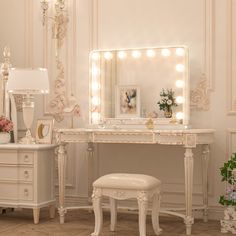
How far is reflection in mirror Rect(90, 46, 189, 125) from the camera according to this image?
4.89 meters

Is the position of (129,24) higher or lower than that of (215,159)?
higher

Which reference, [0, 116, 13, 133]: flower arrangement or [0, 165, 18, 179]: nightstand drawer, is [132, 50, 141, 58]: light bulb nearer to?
[0, 116, 13, 133]: flower arrangement

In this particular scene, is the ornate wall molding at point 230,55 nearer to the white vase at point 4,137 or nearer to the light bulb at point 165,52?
the light bulb at point 165,52

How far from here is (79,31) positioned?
542 centimetres

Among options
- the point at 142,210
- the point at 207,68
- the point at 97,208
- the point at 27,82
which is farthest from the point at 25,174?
the point at 207,68

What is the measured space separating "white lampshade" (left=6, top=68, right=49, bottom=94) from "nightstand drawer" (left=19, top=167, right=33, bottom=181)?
0.75m

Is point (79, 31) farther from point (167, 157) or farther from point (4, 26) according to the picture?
point (167, 157)

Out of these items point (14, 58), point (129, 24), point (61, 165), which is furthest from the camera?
point (14, 58)

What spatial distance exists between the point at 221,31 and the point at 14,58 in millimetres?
2301

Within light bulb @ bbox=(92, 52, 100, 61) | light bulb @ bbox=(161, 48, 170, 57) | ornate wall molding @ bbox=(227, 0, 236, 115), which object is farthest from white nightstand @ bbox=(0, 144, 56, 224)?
ornate wall molding @ bbox=(227, 0, 236, 115)

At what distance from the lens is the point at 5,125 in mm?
5055

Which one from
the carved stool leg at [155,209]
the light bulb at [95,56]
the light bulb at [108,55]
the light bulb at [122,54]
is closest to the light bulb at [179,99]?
the light bulb at [122,54]

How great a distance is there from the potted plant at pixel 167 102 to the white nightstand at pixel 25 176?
1.14m

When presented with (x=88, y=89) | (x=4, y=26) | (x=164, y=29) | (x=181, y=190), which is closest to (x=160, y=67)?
(x=164, y=29)
